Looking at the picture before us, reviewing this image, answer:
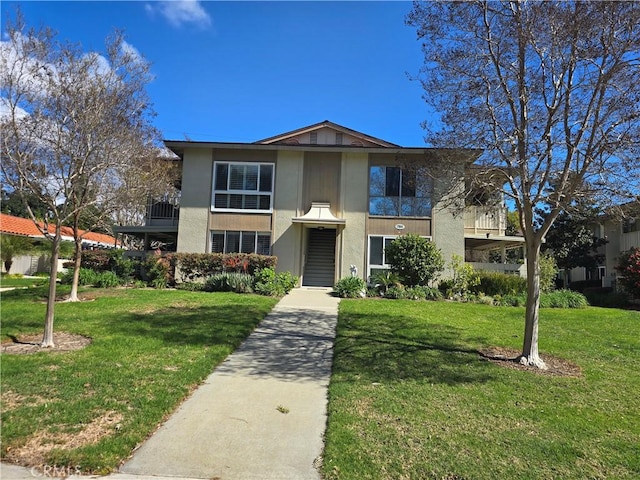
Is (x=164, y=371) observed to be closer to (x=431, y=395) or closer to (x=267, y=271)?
(x=431, y=395)

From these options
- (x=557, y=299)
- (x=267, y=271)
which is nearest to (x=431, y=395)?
(x=267, y=271)

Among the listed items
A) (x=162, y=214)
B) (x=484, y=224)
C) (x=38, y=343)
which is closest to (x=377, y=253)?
(x=484, y=224)

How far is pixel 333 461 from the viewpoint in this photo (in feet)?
12.3

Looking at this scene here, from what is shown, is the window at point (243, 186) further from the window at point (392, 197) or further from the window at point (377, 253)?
the window at point (377, 253)

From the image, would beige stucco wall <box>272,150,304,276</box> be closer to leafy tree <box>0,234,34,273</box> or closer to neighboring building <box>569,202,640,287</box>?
neighboring building <box>569,202,640,287</box>

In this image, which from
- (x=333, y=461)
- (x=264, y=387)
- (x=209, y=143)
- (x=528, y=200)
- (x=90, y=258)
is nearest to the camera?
(x=333, y=461)

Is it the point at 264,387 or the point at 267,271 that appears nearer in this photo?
the point at 264,387

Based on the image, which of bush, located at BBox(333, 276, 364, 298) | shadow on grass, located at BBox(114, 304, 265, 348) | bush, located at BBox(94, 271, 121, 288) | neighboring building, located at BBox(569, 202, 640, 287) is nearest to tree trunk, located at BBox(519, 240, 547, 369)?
shadow on grass, located at BBox(114, 304, 265, 348)

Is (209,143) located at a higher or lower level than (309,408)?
higher

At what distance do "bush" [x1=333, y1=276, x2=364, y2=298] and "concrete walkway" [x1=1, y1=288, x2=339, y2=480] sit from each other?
25.0 feet

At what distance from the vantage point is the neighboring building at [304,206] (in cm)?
1878

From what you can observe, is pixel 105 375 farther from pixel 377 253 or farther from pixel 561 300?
pixel 561 300

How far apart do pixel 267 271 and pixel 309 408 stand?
10865mm

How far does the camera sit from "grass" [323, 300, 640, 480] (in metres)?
3.75
